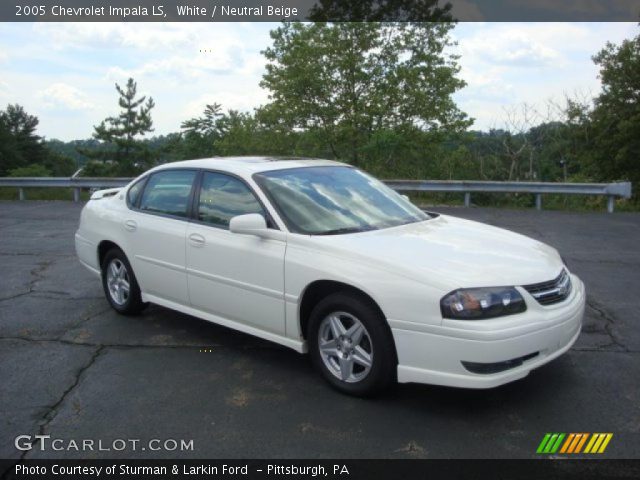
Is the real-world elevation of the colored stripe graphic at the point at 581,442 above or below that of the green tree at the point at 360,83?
below

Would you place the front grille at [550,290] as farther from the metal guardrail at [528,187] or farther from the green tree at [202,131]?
the green tree at [202,131]

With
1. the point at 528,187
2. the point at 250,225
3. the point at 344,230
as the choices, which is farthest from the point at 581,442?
the point at 528,187

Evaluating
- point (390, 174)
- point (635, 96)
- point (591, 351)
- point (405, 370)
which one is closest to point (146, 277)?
point (405, 370)

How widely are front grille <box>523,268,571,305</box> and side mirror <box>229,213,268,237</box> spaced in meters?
1.78

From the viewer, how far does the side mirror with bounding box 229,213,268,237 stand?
4.19m

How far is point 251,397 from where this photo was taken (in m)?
3.96

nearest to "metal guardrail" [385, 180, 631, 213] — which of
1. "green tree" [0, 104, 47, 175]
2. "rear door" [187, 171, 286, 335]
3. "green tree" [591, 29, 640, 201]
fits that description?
"rear door" [187, 171, 286, 335]

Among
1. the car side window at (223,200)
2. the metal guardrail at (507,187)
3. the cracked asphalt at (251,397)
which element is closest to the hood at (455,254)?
the cracked asphalt at (251,397)

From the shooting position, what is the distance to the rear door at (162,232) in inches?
197

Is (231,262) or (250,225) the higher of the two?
(250,225)

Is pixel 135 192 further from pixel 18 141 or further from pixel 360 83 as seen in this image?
pixel 18 141

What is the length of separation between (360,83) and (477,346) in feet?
68.6

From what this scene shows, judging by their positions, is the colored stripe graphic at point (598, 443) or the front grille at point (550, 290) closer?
the colored stripe graphic at point (598, 443)
